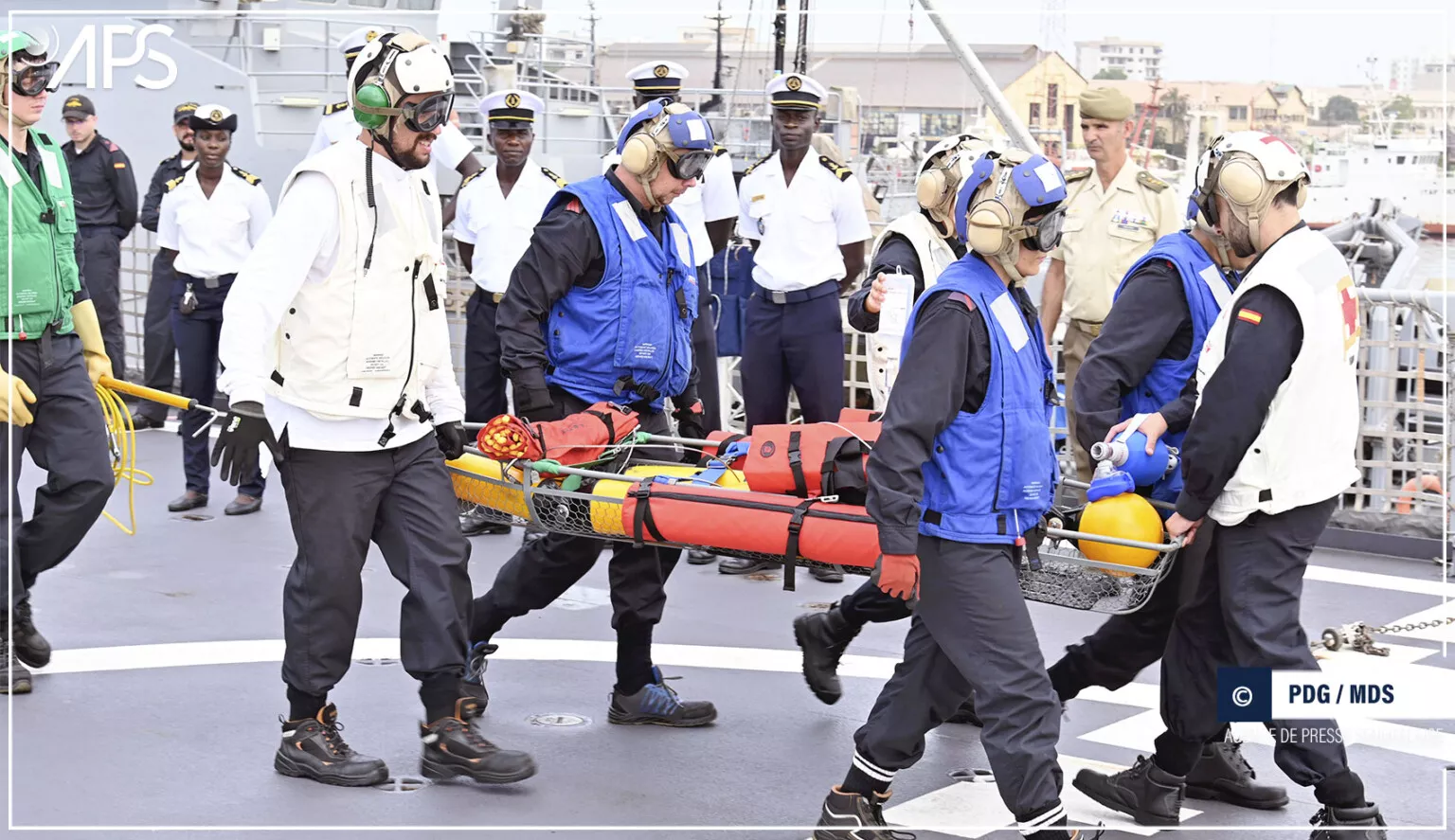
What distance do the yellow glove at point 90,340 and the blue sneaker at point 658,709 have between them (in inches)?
95.0

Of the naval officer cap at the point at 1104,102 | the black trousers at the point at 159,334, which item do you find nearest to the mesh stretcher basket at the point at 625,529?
the naval officer cap at the point at 1104,102

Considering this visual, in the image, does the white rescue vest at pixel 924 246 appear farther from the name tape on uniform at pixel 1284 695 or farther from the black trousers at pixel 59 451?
the black trousers at pixel 59 451

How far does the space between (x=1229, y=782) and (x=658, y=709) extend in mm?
1914

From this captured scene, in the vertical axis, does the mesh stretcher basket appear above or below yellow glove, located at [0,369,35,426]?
below

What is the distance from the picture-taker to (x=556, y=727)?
5.66m

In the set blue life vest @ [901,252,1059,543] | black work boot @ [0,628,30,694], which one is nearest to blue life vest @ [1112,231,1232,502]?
blue life vest @ [901,252,1059,543]

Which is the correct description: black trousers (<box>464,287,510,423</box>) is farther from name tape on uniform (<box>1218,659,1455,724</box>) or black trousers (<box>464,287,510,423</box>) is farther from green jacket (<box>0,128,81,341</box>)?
name tape on uniform (<box>1218,659,1455,724</box>)

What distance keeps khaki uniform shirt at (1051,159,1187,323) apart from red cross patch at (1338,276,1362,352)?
3.38 meters

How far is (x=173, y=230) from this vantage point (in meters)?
10.1

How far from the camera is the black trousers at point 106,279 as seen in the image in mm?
12188

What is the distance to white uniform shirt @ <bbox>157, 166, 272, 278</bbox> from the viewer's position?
9.60 meters

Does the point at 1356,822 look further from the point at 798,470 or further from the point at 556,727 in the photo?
the point at 556,727

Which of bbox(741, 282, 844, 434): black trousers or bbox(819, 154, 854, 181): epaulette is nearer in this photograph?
bbox(741, 282, 844, 434): black trousers

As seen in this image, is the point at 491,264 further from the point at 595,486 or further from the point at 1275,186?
the point at 1275,186
